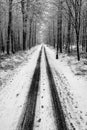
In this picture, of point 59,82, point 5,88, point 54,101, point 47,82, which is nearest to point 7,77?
point 5,88

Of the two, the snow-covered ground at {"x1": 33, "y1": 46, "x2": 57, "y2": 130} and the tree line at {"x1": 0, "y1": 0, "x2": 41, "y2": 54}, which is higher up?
the tree line at {"x1": 0, "y1": 0, "x2": 41, "y2": 54}

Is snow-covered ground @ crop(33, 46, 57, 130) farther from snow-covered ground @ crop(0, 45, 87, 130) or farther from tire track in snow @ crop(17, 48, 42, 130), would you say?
tire track in snow @ crop(17, 48, 42, 130)

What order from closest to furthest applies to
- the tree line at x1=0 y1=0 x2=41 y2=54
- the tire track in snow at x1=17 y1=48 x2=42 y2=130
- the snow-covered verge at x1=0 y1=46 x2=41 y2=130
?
the tire track in snow at x1=17 y1=48 x2=42 y2=130
the snow-covered verge at x1=0 y1=46 x2=41 y2=130
the tree line at x1=0 y1=0 x2=41 y2=54

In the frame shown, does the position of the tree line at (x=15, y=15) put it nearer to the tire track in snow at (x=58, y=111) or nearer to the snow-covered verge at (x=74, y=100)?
the snow-covered verge at (x=74, y=100)

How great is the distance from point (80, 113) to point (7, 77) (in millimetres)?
Result: 6699

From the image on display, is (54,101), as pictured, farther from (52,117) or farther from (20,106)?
(20,106)

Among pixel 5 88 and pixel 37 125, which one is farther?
pixel 5 88

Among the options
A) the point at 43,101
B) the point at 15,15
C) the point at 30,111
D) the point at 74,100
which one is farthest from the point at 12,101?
the point at 15,15

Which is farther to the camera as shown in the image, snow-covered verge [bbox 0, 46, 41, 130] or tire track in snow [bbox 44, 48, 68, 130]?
snow-covered verge [bbox 0, 46, 41, 130]

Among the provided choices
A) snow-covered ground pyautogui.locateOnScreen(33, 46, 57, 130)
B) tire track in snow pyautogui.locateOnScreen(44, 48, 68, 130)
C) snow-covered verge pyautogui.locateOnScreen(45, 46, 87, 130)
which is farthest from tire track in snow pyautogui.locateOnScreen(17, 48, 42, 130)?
snow-covered verge pyautogui.locateOnScreen(45, 46, 87, 130)

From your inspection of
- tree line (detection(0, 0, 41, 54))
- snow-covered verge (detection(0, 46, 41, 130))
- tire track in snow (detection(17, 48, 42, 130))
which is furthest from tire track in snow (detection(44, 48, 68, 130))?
tree line (detection(0, 0, 41, 54))

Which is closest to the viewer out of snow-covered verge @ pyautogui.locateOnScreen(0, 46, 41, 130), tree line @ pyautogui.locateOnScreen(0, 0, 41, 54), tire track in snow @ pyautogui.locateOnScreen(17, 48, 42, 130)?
tire track in snow @ pyautogui.locateOnScreen(17, 48, 42, 130)

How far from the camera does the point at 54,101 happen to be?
20.3ft

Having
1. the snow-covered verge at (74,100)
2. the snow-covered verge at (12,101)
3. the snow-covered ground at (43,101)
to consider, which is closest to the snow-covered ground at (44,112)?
the snow-covered ground at (43,101)
